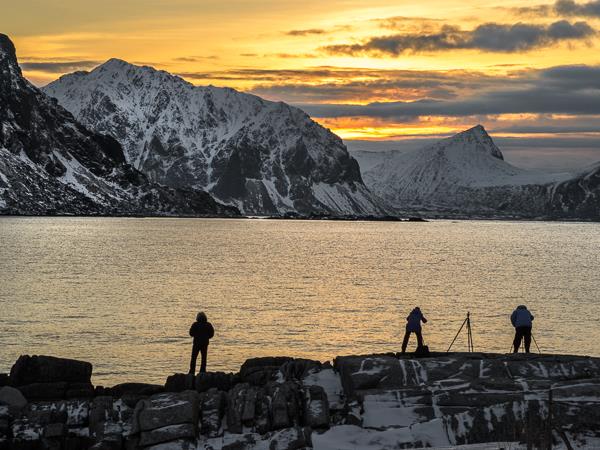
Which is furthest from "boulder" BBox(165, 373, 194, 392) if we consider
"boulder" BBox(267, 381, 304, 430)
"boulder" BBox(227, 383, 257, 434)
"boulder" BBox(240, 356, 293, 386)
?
"boulder" BBox(267, 381, 304, 430)

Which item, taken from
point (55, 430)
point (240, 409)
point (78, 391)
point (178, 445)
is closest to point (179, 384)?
point (78, 391)

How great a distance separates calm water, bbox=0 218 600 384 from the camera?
53.2 m

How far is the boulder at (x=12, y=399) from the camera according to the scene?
98.4 feet

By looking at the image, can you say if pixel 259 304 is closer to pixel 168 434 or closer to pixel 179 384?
pixel 179 384

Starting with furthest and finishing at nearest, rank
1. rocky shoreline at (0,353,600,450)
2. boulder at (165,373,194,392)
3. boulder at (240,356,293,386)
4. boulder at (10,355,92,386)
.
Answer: boulder at (240,356,293,386)
boulder at (10,355,92,386)
boulder at (165,373,194,392)
rocky shoreline at (0,353,600,450)

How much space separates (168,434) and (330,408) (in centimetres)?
494

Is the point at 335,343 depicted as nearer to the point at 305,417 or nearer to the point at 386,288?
the point at 305,417

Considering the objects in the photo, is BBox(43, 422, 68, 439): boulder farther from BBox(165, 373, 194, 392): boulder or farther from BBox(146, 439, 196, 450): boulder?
BBox(165, 373, 194, 392): boulder

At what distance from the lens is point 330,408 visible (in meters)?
29.7

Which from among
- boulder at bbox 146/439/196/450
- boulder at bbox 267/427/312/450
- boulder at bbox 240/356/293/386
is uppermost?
boulder at bbox 240/356/293/386

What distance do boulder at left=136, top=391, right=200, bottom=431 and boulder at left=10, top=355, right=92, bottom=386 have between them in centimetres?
485

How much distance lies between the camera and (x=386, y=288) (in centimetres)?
9638

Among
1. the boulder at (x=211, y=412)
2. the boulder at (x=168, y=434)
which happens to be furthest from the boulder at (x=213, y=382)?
the boulder at (x=168, y=434)

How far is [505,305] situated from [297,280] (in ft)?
88.9
